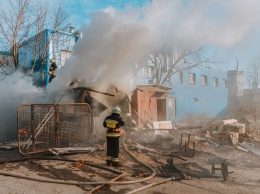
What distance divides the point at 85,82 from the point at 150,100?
12.9ft

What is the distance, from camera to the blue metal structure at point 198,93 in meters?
21.5

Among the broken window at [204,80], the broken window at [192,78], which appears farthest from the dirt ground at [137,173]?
the broken window at [204,80]

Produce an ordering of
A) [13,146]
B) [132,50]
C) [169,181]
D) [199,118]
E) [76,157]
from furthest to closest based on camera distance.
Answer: [199,118] → [132,50] → [13,146] → [76,157] → [169,181]

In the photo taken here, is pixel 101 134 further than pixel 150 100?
No

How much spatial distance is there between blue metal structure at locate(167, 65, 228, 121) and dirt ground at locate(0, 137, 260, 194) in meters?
13.2

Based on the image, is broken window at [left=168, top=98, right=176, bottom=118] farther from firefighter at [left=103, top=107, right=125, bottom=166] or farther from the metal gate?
firefighter at [left=103, top=107, right=125, bottom=166]

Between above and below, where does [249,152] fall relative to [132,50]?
below

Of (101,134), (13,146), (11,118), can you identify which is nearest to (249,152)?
(101,134)

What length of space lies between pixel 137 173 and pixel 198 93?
20.6 metres

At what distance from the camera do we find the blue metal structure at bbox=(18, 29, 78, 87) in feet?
44.7

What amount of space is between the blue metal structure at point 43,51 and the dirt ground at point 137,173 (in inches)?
289

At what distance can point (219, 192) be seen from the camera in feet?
13.9

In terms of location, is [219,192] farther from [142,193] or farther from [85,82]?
[85,82]

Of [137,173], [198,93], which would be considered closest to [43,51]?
[137,173]
